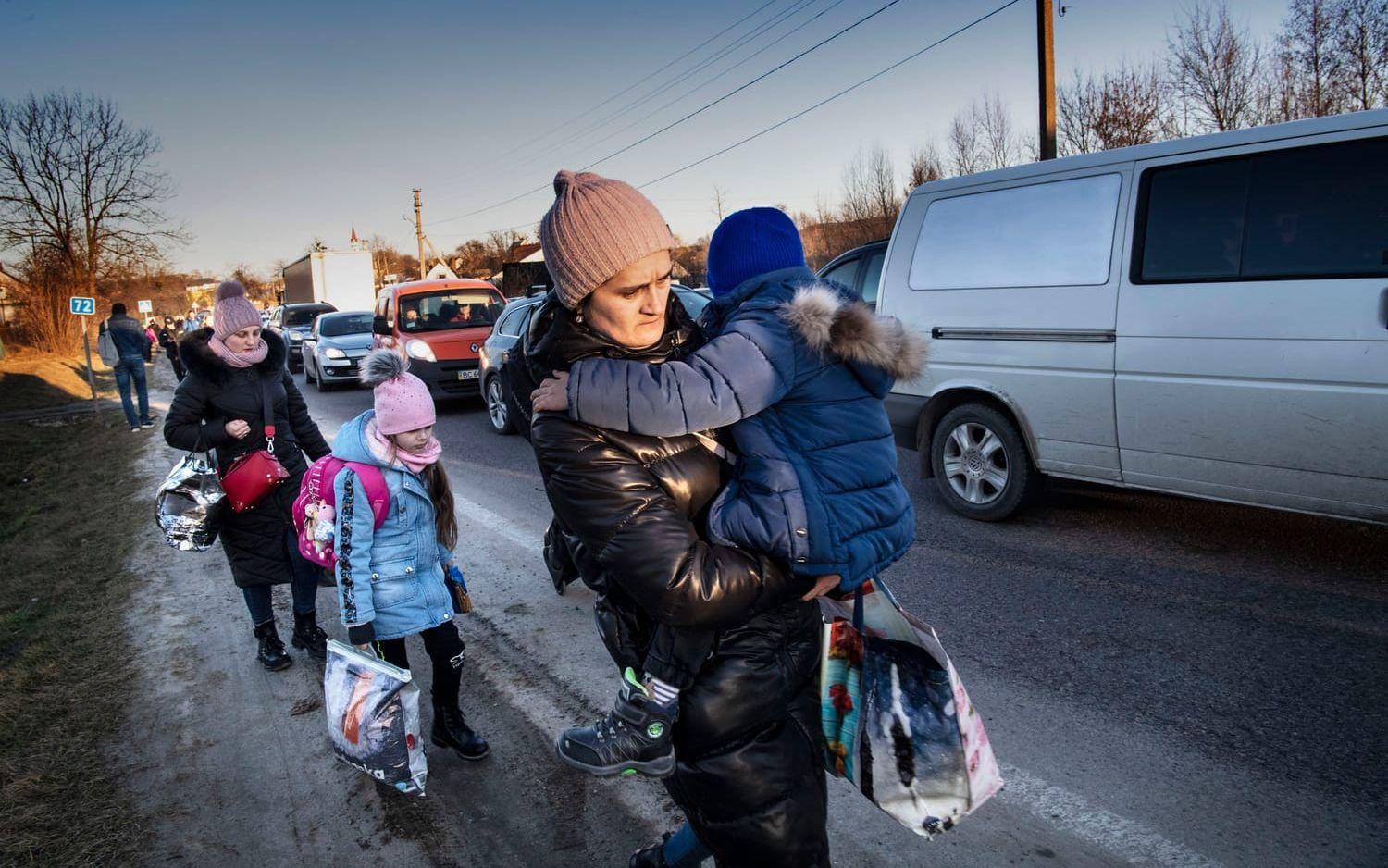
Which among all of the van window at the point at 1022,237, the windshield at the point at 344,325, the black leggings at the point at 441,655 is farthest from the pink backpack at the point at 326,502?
the windshield at the point at 344,325

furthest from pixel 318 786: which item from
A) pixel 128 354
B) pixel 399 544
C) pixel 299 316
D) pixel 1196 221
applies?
pixel 299 316

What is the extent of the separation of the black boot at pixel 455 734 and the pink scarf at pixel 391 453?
0.94 meters

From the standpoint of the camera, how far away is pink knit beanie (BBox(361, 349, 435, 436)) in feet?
10.3

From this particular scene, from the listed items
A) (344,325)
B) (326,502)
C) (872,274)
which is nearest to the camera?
(326,502)

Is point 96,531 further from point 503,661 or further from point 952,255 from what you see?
point 952,255

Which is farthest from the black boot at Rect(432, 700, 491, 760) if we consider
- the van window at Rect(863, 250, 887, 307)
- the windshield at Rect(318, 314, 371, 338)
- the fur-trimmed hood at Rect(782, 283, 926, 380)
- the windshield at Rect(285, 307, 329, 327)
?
the windshield at Rect(285, 307, 329, 327)

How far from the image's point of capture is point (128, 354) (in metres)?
14.4

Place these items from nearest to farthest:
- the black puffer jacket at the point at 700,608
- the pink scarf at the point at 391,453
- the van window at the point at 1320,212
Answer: the black puffer jacket at the point at 700,608, the pink scarf at the point at 391,453, the van window at the point at 1320,212

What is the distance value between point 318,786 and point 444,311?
11.8m

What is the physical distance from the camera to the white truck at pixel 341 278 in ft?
107

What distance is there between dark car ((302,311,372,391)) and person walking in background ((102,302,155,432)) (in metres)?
3.58

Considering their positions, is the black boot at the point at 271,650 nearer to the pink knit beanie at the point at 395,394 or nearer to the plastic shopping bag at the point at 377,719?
the plastic shopping bag at the point at 377,719

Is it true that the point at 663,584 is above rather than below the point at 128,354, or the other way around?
below

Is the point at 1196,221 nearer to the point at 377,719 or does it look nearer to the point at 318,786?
the point at 377,719
